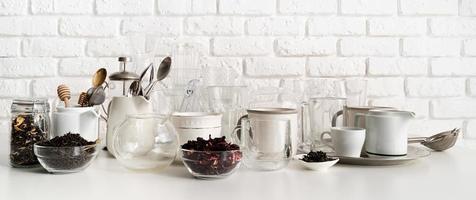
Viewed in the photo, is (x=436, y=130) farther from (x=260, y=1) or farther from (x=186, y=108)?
(x=186, y=108)

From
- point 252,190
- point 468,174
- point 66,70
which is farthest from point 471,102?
point 66,70

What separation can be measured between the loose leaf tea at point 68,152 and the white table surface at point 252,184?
26mm

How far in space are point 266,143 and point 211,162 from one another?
19 cm

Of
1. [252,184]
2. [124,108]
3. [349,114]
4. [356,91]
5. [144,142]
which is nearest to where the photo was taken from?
[252,184]

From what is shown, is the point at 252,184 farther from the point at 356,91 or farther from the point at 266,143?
the point at 356,91

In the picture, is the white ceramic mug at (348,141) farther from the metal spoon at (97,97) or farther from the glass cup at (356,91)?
the metal spoon at (97,97)

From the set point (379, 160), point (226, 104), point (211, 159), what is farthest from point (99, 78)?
point (379, 160)

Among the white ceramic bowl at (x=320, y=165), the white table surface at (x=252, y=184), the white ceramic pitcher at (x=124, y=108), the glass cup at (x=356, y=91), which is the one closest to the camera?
the white table surface at (x=252, y=184)

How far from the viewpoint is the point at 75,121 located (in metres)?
1.12

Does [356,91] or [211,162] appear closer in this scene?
[211,162]

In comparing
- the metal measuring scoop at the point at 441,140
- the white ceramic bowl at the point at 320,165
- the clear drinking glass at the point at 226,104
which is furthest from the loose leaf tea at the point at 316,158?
the metal measuring scoop at the point at 441,140

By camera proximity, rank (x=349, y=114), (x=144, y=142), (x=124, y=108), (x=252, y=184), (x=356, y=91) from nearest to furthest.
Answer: (x=252, y=184)
(x=144, y=142)
(x=124, y=108)
(x=349, y=114)
(x=356, y=91)

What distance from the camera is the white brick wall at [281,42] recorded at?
1.57 m

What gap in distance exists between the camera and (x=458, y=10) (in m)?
1.67
